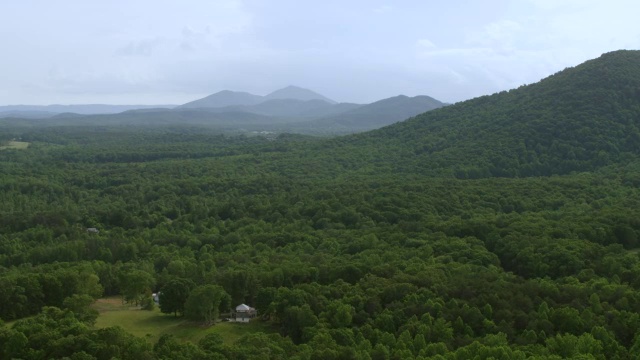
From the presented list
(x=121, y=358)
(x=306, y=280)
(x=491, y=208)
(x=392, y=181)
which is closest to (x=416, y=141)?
(x=392, y=181)

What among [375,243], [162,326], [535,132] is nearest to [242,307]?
[162,326]

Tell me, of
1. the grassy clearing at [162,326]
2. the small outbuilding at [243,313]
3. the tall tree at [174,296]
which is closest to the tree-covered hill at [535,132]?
the small outbuilding at [243,313]

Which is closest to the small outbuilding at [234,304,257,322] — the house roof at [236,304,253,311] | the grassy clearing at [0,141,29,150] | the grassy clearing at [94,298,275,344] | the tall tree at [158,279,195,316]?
the house roof at [236,304,253,311]

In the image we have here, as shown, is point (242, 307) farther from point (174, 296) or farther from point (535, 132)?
point (535, 132)

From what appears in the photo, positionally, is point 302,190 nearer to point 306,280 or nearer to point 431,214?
point 431,214

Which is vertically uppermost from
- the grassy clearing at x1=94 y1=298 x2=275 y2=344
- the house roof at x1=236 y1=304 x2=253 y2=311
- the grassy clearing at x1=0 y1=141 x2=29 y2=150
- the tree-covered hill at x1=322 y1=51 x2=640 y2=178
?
the tree-covered hill at x1=322 y1=51 x2=640 y2=178

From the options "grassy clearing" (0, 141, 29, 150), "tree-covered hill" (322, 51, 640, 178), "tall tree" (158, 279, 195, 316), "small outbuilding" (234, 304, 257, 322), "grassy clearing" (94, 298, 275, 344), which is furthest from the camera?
"grassy clearing" (0, 141, 29, 150)

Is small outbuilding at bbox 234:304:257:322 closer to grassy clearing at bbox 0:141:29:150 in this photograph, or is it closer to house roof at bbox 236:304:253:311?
house roof at bbox 236:304:253:311
